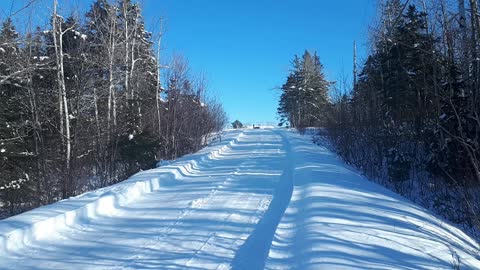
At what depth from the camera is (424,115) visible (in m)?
18.4

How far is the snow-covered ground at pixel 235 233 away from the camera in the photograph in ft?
17.2

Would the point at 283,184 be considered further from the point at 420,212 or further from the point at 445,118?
the point at 445,118

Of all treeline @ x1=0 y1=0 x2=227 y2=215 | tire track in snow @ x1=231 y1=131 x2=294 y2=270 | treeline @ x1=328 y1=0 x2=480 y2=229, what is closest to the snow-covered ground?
tire track in snow @ x1=231 y1=131 x2=294 y2=270

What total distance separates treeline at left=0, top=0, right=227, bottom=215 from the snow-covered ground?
7.46 metres

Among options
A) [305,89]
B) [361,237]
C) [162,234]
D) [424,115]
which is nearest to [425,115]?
[424,115]

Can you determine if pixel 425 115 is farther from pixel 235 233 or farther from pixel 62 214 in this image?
pixel 62 214

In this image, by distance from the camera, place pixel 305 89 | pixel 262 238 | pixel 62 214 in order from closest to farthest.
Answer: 1. pixel 262 238
2. pixel 62 214
3. pixel 305 89

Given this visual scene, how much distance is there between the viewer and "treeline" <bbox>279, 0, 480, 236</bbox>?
31.0 ft

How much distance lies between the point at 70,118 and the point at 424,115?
655 inches

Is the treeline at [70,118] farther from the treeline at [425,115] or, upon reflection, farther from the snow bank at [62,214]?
the treeline at [425,115]

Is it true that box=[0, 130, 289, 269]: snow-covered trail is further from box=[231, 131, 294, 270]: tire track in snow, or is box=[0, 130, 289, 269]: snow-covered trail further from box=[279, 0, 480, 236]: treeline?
box=[279, 0, 480, 236]: treeline

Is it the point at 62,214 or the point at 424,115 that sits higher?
the point at 424,115

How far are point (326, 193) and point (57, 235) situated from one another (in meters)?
5.83

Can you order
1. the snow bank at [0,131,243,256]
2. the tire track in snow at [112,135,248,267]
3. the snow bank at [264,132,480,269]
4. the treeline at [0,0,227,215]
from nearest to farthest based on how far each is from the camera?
the snow bank at [264,132,480,269]
the tire track in snow at [112,135,248,267]
the snow bank at [0,131,243,256]
the treeline at [0,0,227,215]
